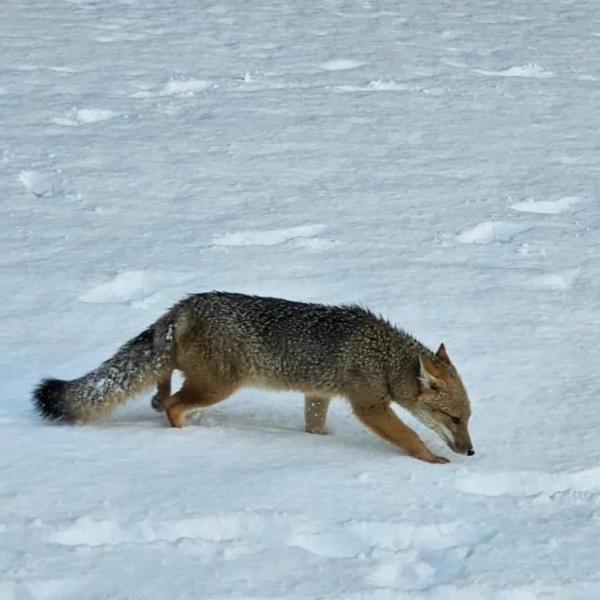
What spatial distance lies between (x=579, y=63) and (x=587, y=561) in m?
11.3

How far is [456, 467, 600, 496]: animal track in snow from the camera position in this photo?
5719 mm

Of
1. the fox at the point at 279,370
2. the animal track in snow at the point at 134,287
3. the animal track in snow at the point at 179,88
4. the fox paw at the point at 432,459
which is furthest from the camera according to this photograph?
the animal track in snow at the point at 179,88

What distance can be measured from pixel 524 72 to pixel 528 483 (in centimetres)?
1001

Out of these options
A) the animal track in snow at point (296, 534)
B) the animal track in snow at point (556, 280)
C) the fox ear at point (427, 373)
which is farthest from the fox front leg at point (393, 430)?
the animal track in snow at point (556, 280)

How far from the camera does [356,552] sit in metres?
5.00

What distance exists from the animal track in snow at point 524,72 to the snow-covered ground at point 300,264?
0.09 meters

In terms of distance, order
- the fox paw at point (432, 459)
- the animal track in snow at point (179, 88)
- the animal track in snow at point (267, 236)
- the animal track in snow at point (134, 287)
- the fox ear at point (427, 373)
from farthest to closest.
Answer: the animal track in snow at point (179, 88) → the animal track in snow at point (267, 236) → the animal track in snow at point (134, 287) → the fox ear at point (427, 373) → the fox paw at point (432, 459)

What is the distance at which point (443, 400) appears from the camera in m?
6.51

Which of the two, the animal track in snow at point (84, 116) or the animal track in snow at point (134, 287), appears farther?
the animal track in snow at point (84, 116)

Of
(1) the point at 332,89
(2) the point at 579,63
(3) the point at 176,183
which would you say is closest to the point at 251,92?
(1) the point at 332,89

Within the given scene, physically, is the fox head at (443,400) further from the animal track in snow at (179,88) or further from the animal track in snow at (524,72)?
the animal track in snow at (524,72)

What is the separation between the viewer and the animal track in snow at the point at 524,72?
1487cm

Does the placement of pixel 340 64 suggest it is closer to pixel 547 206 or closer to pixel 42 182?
pixel 547 206

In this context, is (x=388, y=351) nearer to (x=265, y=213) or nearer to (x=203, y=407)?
(x=203, y=407)
